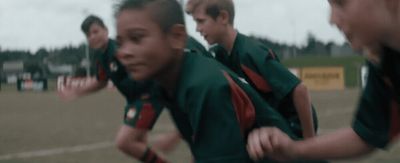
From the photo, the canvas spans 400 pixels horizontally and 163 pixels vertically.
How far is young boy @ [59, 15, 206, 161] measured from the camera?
223 inches

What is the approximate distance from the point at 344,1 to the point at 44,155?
6975mm

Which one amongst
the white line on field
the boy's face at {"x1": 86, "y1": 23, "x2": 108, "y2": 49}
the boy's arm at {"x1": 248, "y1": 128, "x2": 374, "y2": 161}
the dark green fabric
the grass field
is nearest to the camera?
the boy's arm at {"x1": 248, "y1": 128, "x2": 374, "y2": 161}

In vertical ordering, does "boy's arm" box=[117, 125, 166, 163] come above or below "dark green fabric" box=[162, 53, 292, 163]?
below

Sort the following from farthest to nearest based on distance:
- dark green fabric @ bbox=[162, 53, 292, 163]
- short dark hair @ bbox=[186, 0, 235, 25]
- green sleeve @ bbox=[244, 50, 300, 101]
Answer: short dark hair @ bbox=[186, 0, 235, 25]
green sleeve @ bbox=[244, 50, 300, 101]
dark green fabric @ bbox=[162, 53, 292, 163]

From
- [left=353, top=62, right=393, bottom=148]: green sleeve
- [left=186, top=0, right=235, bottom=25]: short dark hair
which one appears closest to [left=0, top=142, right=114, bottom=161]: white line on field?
[left=186, top=0, right=235, bottom=25]: short dark hair

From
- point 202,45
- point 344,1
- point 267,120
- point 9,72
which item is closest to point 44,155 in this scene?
point 202,45

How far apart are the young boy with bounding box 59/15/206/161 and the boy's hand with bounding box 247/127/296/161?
230 centimetres

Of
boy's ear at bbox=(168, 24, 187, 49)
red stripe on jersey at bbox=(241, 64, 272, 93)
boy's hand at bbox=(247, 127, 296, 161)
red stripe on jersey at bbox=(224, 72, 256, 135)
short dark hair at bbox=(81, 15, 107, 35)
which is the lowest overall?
short dark hair at bbox=(81, 15, 107, 35)

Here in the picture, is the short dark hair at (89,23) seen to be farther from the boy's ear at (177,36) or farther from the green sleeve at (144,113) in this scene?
the boy's ear at (177,36)

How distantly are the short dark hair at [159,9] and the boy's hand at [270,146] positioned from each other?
72 cm

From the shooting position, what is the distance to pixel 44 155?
852 centimetres

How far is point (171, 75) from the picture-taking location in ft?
10.1

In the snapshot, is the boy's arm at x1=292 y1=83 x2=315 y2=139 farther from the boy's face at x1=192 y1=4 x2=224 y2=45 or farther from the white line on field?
the white line on field

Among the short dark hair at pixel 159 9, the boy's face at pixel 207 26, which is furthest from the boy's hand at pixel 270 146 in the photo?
the boy's face at pixel 207 26
